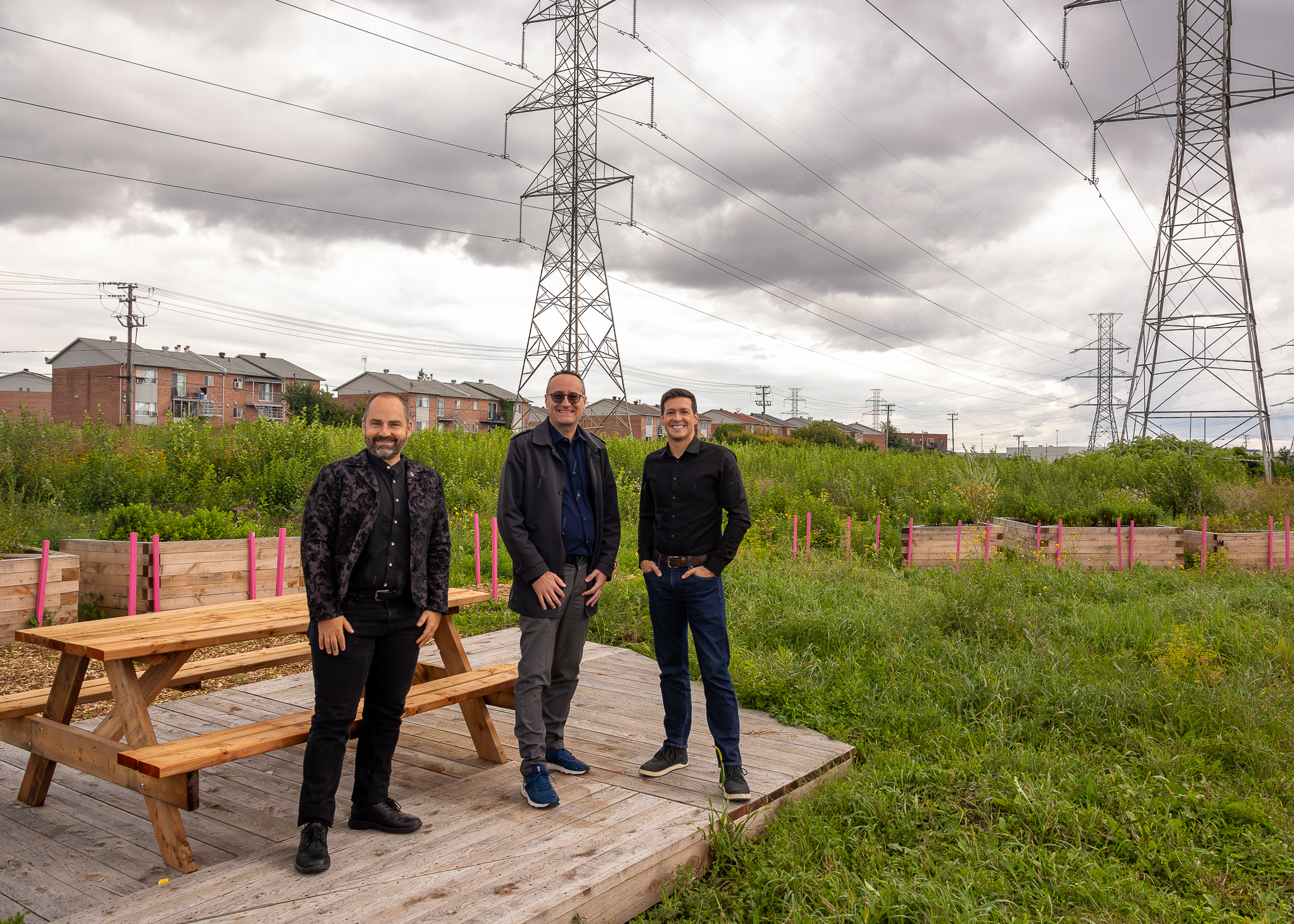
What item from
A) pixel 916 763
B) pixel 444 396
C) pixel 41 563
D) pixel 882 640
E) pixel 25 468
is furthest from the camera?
pixel 444 396

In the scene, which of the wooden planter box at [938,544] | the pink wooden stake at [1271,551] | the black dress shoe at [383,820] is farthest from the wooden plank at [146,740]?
the pink wooden stake at [1271,551]

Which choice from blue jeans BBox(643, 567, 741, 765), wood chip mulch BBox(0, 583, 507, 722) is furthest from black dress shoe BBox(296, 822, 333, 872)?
wood chip mulch BBox(0, 583, 507, 722)

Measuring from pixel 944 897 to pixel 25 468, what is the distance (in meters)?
12.9

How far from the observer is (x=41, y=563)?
7.29 m

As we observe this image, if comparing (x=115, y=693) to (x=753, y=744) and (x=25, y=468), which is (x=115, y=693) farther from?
(x=25, y=468)

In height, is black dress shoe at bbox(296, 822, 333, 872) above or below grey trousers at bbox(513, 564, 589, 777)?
below

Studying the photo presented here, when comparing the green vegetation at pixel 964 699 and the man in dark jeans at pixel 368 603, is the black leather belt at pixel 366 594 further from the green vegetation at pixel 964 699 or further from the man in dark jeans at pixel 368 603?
the green vegetation at pixel 964 699

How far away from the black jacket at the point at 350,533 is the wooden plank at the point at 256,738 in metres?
0.61

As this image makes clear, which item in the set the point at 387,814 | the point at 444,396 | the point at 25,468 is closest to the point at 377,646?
the point at 387,814

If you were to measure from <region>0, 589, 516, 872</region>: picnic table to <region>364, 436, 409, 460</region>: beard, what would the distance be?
1034 mm

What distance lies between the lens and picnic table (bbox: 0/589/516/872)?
10.3 ft

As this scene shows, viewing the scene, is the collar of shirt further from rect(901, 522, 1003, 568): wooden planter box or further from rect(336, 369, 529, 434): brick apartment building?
rect(336, 369, 529, 434): brick apartment building

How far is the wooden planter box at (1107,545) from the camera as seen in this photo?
40.0 feet

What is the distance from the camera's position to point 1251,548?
12445 millimetres
